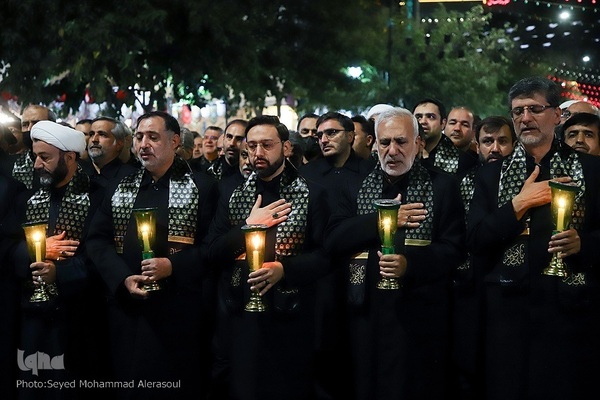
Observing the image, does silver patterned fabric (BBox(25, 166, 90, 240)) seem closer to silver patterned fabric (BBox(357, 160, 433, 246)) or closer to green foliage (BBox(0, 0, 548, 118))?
silver patterned fabric (BBox(357, 160, 433, 246))

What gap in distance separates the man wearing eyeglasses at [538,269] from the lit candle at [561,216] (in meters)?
0.25

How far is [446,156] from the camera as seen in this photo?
1039cm

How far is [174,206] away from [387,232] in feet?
6.07

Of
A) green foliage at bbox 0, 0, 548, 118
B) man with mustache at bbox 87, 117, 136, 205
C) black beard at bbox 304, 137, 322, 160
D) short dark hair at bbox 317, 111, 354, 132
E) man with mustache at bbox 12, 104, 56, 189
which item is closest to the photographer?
man with mustache at bbox 12, 104, 56, 189

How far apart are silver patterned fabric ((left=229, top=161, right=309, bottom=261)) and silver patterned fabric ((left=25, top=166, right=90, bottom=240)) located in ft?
4.01

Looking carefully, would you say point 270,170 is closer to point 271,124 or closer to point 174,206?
point 271,124

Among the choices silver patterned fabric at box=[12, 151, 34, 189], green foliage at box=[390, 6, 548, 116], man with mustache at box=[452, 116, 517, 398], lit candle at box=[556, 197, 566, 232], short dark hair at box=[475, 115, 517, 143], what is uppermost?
green foliage at box=[390, 6, 548, 116]

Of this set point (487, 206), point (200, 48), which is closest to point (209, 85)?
point (200, 48)

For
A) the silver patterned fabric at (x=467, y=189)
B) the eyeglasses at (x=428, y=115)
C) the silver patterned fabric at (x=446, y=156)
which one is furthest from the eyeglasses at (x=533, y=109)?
the eyeglasses at (x=428, y=115)

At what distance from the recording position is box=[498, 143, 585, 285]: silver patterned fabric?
7203 mm

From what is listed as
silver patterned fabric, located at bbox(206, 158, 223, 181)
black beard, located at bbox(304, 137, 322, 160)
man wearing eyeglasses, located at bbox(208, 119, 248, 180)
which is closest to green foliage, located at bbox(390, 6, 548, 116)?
black beard, located at bbox(304, 137, 322, 160)

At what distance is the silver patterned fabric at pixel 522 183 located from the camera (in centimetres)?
720

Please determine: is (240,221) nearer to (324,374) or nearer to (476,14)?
(324,374)

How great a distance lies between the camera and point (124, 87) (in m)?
20.1
